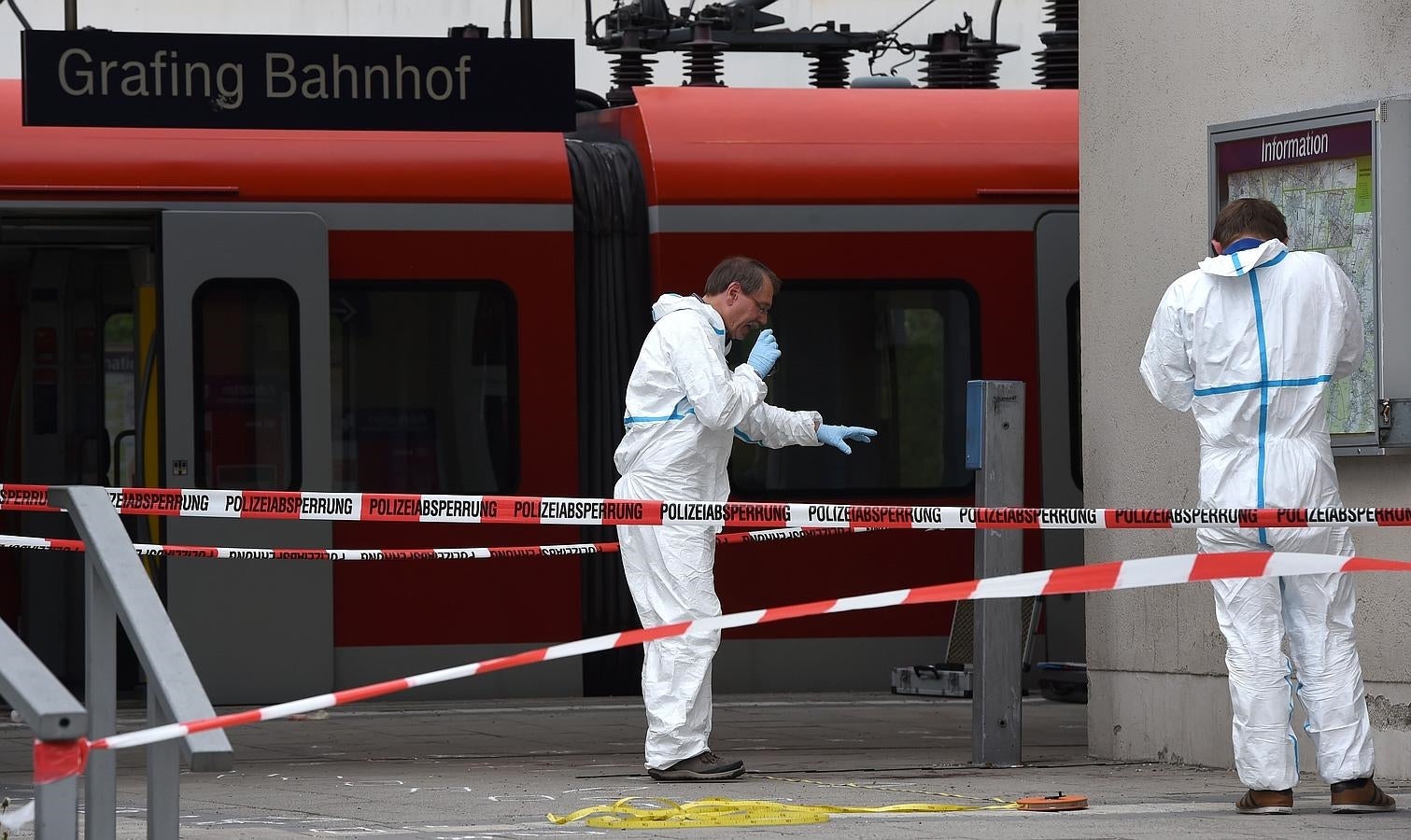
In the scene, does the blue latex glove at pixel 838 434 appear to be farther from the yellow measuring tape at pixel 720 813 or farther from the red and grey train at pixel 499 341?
the red and grey train at pixel 499 341

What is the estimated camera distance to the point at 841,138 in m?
10.8

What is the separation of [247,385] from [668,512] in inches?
143

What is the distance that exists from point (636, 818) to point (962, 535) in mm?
4712

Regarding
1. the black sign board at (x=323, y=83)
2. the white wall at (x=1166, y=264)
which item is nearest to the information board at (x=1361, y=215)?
the white wall at (x=1166, y=264)

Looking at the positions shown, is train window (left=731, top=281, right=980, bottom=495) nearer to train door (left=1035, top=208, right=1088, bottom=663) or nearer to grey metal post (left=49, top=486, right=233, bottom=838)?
train door (left=1035, top=208, right=1088, bottom=663)

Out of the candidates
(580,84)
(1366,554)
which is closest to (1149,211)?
(1366,554)

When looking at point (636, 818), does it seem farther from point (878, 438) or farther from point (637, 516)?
point (878, 438)

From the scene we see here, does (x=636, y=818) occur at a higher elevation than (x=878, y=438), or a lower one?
lower

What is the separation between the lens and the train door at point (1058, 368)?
424 inches

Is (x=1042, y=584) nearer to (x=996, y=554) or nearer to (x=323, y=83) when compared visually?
(x=996, y=554)

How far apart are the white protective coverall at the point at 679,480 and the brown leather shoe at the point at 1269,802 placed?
1.81 meters

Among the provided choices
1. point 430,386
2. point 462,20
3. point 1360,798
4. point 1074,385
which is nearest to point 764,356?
point 1360,798

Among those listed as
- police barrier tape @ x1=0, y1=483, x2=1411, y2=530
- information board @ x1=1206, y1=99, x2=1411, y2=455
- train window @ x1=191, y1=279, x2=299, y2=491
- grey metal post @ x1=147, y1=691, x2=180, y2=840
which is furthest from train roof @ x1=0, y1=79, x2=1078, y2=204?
grey metal post @ x1=147, y1=691, x2=180, y2=840

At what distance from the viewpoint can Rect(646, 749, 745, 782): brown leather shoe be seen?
24.3 ft
